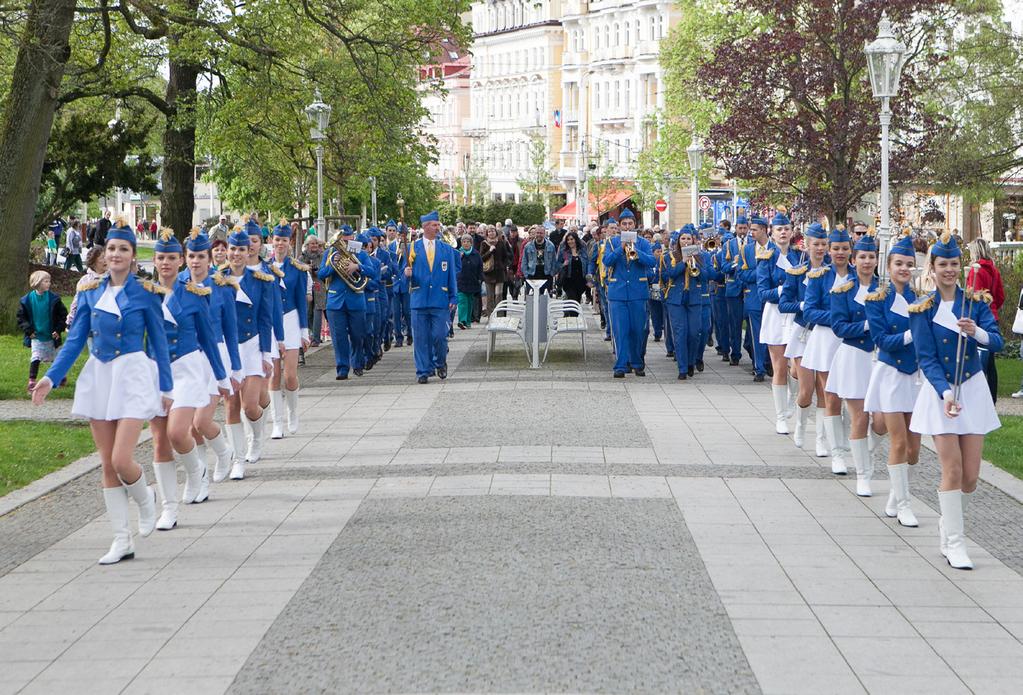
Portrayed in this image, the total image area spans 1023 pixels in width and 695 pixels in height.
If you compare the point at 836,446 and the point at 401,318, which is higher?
the point at 401,318

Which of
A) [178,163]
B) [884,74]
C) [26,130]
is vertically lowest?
[178,163]

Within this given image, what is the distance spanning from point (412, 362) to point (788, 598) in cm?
1540

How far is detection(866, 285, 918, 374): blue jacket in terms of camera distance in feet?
31.5

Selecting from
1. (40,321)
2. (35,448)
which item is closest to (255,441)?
(35,448)

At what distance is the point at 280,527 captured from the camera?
33.1 ft

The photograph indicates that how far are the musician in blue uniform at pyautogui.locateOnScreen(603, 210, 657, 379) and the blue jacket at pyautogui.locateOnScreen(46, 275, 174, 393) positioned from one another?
441 inches

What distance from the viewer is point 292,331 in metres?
14.5

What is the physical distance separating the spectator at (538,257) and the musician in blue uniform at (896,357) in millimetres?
19923

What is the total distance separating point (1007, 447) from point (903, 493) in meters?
4.04

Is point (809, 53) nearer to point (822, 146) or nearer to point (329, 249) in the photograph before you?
point (822, 146)

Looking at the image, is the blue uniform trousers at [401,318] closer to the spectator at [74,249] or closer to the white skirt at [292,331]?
the white skirt at [292,331]

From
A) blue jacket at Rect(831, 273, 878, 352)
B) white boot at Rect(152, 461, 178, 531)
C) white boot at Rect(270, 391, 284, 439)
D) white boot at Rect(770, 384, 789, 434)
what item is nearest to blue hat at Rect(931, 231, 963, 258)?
blue jacket at Rect(831, 273, 878, 352)

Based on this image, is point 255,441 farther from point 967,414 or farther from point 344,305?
point 344,305

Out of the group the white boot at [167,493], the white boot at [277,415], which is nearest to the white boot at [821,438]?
the white boot at [277,415]
